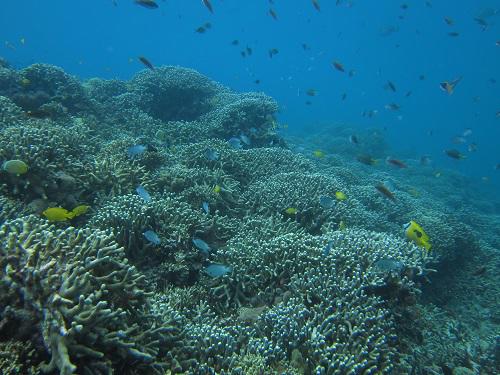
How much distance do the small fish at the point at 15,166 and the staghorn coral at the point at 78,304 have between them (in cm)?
217

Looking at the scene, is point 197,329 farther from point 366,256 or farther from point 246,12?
point 246,12

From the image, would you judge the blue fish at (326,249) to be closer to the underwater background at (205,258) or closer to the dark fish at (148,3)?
the underwater background at (205,258)

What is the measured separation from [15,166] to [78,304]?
12.1 feet

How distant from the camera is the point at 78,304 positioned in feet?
8.73

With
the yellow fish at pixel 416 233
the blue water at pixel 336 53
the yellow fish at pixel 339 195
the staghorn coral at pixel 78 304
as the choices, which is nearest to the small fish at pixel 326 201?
the yellow fish at pixel 339 195

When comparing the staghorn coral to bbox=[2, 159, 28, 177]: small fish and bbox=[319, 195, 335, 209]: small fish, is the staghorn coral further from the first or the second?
bbox=[319, 195, 335, 209]: small fish

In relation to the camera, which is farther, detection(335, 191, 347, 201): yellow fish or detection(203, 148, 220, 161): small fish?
detection(203, 148, 220, 161): small fish

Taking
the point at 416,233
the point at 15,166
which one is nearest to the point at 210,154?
the point at 15,166

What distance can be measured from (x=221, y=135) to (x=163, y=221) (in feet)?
24.8

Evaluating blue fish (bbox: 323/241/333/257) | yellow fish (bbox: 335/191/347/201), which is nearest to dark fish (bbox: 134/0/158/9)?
yellow fish (bbox: 335/191/347/201)

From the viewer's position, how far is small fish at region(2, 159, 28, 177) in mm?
5152

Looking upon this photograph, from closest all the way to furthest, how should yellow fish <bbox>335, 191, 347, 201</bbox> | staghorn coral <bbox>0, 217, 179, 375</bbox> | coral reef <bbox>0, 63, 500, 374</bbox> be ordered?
staghorn coral <bbox>0, 217, 179, 375</bbox>
coral reef <bbox>0, 63, 500, 374</bbox>
yellow fish <bbox>335, 191, 347, 201</bbox>

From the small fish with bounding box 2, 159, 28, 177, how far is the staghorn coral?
217 centimetres

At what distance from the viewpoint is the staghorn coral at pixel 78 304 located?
2.53 meters
